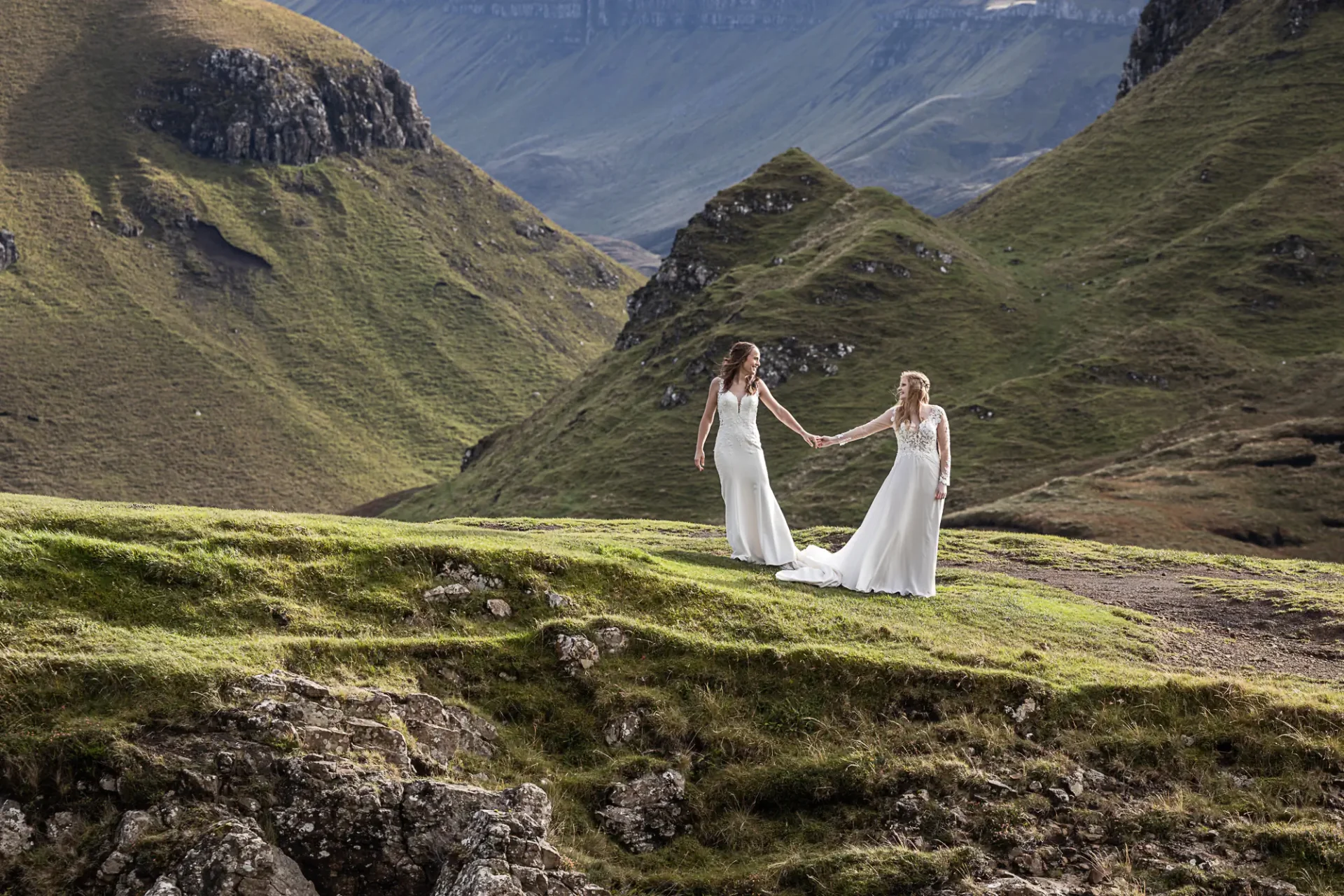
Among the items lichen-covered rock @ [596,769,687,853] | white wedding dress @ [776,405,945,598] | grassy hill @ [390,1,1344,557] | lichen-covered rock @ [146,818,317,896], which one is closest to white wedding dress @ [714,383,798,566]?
white wedding dress @ [776,405,945,598]

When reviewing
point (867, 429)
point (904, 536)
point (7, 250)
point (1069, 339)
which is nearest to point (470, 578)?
point (904, 536)

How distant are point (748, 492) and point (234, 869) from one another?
14.3m

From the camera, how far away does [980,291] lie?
109 metres

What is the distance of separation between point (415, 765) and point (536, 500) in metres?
81.4

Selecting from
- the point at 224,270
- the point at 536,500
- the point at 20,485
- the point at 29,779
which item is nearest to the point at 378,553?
the point at 29,779

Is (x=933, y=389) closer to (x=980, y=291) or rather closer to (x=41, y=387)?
(x=980, y=291)

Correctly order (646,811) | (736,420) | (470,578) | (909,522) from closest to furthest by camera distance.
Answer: (646,811)
(470,578)
(909,522)
(736,420)

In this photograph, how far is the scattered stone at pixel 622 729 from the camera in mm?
17344

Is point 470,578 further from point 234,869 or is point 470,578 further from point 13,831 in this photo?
point 13,831

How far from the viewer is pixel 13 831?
13750mm

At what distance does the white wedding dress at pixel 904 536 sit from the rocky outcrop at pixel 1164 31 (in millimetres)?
155382

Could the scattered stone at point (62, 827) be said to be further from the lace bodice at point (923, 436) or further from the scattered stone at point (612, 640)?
the lace bodice at point (923, 436)

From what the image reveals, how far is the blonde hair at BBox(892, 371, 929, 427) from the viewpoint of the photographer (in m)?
24.5

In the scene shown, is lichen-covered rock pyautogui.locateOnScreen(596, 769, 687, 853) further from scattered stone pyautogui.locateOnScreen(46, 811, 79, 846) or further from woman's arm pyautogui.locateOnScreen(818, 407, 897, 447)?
woman's arm pyautogui.locateOnScreen(818, 407, 897, 447)
